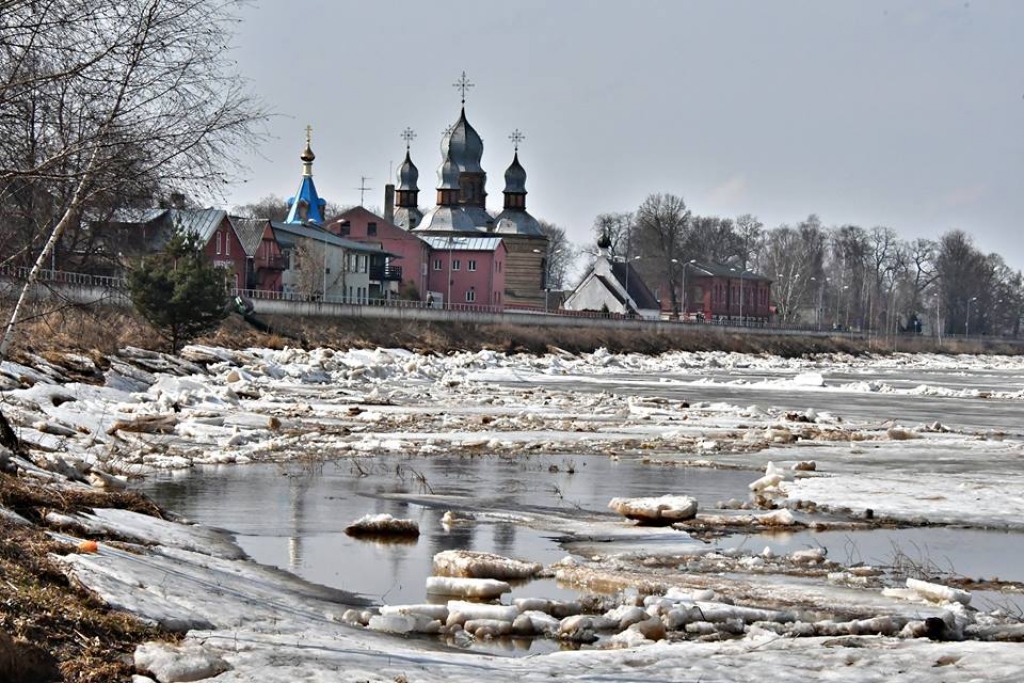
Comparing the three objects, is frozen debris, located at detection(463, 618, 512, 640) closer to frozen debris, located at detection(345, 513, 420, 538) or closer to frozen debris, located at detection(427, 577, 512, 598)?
frozen debris, located at detection(427, 577, 512, 598)

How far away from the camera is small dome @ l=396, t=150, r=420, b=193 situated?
139m

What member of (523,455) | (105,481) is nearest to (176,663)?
(105,481)

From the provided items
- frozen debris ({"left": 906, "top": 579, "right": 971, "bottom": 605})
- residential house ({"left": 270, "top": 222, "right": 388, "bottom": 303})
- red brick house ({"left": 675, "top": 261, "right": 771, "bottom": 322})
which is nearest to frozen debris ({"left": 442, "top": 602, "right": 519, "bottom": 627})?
frozen debris ({"left": 906, "top": 579, "right": 971, "bottom": 605})

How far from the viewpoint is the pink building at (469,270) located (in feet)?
378

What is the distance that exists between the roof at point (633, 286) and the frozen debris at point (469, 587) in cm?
11523

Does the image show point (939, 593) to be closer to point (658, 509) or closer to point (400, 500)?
point (658, 509)

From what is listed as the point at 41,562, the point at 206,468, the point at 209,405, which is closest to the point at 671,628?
the point at 41,562

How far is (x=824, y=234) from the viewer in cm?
18275

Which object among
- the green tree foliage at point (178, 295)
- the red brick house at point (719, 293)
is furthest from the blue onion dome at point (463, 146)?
the green tree foliage at point (178, 295)

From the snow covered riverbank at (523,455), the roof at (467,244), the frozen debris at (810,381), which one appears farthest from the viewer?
the roof at (467,244)

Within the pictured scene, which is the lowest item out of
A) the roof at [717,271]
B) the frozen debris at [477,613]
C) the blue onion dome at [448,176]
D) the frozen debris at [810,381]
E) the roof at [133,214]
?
the frozen debris at [477,613]

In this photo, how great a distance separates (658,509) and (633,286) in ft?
376

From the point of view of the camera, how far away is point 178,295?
4616 cm

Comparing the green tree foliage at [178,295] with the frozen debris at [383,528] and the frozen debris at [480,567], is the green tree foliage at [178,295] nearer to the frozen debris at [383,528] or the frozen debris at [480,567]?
the frozen debris at [383,528]
